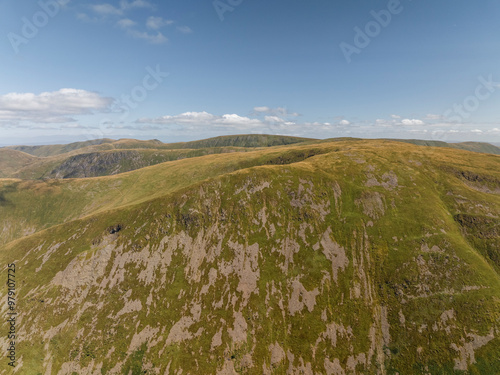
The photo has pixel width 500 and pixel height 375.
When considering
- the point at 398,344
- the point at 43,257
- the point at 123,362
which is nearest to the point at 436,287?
the point at 398,344

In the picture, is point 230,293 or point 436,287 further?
point 230,293

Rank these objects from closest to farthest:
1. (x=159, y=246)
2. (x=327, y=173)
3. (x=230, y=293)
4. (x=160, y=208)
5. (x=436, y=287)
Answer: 1. (x=436, y=287)
2. (x=230, y=293)
3. (x=159, y=246)
4. (x=160, y=208)
5. (x=327, y=173)

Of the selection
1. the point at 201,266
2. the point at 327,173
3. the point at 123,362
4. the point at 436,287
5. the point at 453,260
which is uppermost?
the point at 327,173

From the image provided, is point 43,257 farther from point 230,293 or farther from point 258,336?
point 258,336

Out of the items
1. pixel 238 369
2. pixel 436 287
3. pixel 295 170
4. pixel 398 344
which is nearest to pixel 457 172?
pixel 436 287

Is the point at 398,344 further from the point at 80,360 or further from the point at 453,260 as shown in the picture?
the point at 80,360

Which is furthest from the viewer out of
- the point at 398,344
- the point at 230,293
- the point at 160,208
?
the point at 160,208

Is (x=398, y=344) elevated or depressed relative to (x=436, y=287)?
depressed
